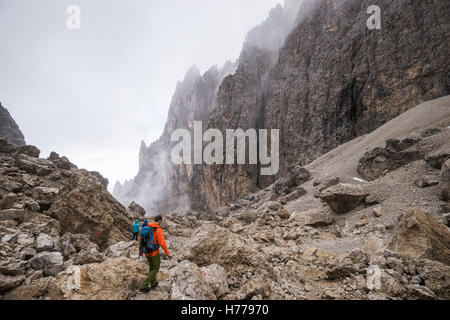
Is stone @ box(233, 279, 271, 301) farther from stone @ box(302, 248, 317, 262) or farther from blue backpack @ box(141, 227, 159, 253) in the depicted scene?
stone @ box(302, 248, 317, 262)

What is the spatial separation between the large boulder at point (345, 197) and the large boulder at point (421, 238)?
513 cm

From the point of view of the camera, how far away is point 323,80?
48562 millimetres

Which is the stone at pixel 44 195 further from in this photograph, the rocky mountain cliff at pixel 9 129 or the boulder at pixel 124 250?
the rocky mountain cliff at pixel 9 129

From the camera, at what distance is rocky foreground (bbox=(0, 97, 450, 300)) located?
174 inches

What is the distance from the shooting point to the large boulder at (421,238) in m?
5.39

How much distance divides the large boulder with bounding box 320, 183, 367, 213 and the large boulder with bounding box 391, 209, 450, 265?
5130 mm

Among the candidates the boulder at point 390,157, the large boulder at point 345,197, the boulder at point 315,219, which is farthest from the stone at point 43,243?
the boulder at point 390,157

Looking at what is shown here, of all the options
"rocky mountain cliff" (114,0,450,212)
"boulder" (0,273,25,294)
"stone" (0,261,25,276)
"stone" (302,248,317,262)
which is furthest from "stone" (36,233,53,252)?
"rocky mountain cliff" (114,0,450,212)

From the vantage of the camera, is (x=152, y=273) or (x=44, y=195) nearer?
(x=152, y=273)

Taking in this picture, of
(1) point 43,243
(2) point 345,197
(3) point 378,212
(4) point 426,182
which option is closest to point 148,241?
(1) point 43,243

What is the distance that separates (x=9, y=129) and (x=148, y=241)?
46.1 metres

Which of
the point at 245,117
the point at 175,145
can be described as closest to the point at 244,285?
the point at 245,117

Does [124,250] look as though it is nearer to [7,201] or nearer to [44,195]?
[7,201]
